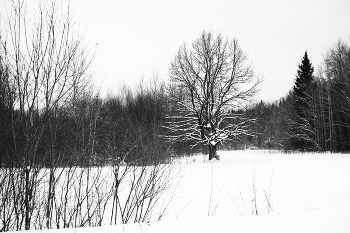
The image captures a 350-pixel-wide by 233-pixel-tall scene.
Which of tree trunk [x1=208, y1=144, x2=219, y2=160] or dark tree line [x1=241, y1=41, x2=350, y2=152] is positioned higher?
dark tree line [x1=241, y1=41, x2=350, y2=152]

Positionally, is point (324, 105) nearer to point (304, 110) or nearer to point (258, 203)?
point (304, 110)

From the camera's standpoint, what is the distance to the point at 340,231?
2430 millimetres

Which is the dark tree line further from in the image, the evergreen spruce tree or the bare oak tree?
the bare oak tree

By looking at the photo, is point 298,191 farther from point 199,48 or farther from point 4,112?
point 199,48

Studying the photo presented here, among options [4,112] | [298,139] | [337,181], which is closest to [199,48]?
[337,181]

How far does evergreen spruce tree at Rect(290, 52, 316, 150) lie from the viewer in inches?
1010

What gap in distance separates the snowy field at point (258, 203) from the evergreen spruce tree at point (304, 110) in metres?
18.4

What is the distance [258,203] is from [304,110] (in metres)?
24.8

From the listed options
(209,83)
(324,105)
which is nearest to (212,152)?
(209,83)

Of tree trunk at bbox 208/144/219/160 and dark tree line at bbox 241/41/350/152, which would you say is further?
dark tree line at bbox 241/41/350/152

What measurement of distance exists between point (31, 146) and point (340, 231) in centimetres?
441

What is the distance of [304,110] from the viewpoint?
26.1m

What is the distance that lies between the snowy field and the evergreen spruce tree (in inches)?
723

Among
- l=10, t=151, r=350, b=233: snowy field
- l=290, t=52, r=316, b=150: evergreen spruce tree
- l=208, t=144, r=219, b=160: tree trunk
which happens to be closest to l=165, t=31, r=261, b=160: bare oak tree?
l=208, t=144, r=219, b=160: tree trunk
